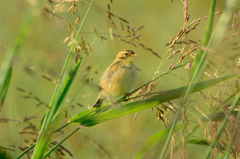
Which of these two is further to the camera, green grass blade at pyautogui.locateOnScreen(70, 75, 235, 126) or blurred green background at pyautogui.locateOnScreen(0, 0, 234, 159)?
blurred green background at pyautogui.locateOnScreen(0, 0, 234, 159)

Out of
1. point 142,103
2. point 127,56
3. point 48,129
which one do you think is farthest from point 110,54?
point 48,129

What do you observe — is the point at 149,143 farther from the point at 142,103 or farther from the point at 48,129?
the point at 48,129

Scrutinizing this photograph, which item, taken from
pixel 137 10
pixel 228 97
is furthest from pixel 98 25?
pixel 228 97

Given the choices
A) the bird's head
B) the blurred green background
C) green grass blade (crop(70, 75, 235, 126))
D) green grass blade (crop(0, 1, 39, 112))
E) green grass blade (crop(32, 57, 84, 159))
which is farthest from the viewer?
the blurred green background

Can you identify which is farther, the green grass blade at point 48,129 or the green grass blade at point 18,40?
the green grass blade at point 48,129

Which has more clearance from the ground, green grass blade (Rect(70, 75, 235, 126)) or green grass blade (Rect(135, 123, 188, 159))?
green grass blade (Rect(70, 75, 235, 126))

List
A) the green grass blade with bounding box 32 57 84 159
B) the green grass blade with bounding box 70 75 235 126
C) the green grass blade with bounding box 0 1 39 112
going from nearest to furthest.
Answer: the green grass blade with bounding box 0 1 39 112, the green grass blade with bounding box 32 57 84 159, the green grass blade with bounding box 70 75 235 126

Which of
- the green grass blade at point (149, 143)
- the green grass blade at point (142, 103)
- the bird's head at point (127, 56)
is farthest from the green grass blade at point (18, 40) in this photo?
the bird's head at point (127, 56)

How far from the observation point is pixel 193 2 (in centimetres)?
539

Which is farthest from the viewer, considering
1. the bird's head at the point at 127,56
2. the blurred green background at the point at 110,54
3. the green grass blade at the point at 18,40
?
the blurred green background at the point at 110,54

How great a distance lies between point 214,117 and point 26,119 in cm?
94

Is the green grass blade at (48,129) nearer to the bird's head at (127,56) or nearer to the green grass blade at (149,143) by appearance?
the green grass blade at (149,143)

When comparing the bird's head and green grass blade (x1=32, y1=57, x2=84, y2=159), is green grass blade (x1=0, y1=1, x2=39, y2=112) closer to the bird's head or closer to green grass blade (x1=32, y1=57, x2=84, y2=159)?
green grass blade (x1=32, y1=57, x2=84, y2=159)

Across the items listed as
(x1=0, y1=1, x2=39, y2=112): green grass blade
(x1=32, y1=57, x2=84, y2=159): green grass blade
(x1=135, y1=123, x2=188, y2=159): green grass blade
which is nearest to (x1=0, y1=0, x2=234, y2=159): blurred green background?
(x1=135, y1=123, x2=188, y2=159): green grass blade
